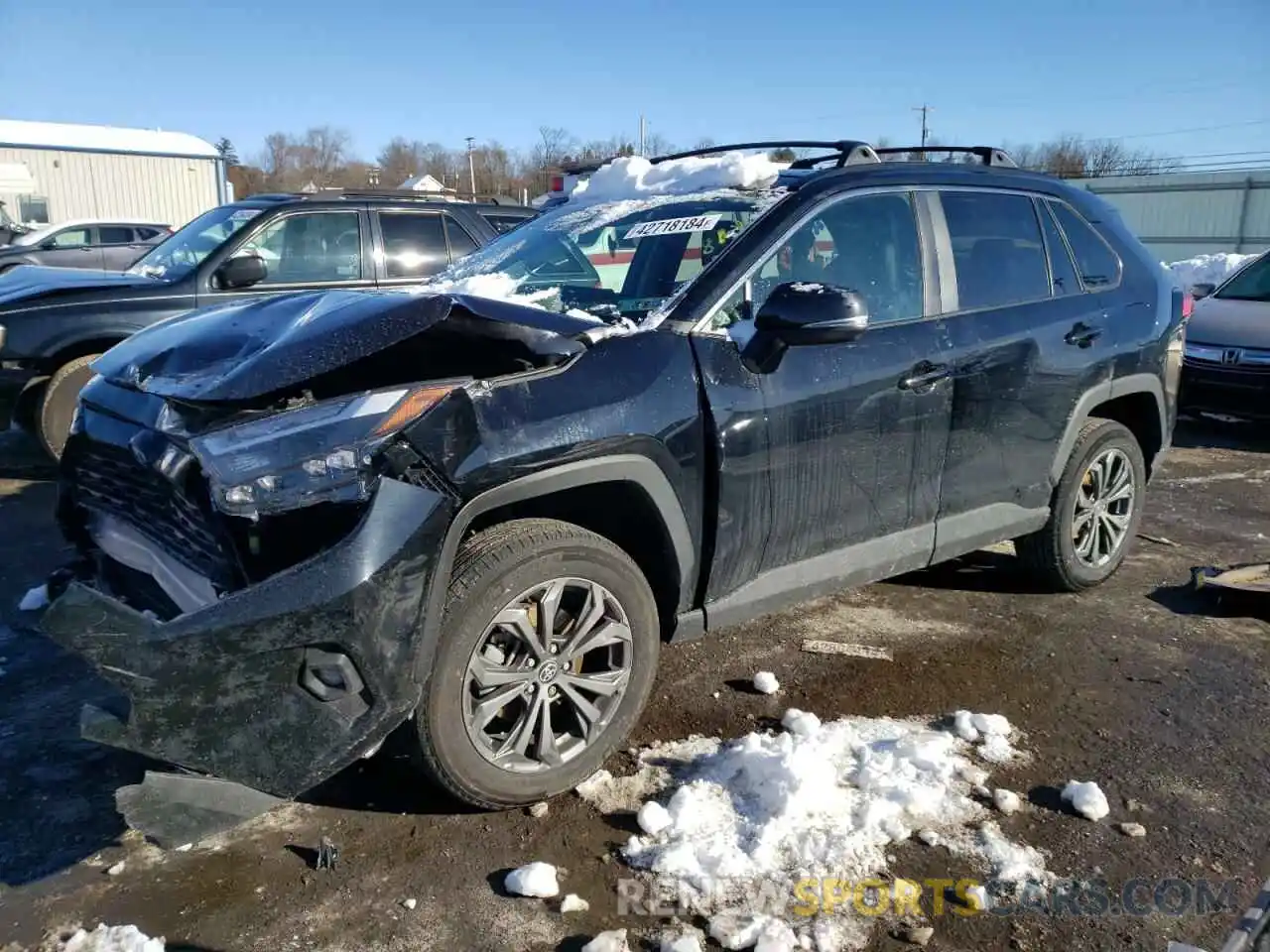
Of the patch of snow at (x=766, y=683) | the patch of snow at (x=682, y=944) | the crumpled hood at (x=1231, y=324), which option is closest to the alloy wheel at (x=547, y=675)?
the patch of snow at (x=682, y=944)

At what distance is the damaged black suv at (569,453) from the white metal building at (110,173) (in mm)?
33199

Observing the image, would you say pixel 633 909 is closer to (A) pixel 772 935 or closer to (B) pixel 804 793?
(A) pixel 772 935

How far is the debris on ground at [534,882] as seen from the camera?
266cm

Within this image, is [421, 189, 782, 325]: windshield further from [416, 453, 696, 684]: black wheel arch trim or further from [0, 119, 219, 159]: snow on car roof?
[0, 119, 219, 159]: snow on car roof

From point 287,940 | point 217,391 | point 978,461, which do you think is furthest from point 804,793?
point 217,391

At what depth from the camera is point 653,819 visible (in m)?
2.93

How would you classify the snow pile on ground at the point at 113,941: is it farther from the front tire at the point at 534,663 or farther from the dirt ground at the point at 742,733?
the front tire at the point at 534,663

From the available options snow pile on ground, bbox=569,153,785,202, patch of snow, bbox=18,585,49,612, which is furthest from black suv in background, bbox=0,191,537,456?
snow pile on ground, bbox=569,153,785,202

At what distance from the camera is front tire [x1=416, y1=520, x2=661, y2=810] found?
2756 mm

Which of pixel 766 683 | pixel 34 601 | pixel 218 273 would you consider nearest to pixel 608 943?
pixel 766 683

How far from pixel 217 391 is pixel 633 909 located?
1.85 m

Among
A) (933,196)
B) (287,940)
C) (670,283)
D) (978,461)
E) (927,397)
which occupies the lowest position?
(287,940)

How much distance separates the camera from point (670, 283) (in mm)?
3436

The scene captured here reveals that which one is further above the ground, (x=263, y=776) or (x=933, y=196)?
(x=933, y=196)
